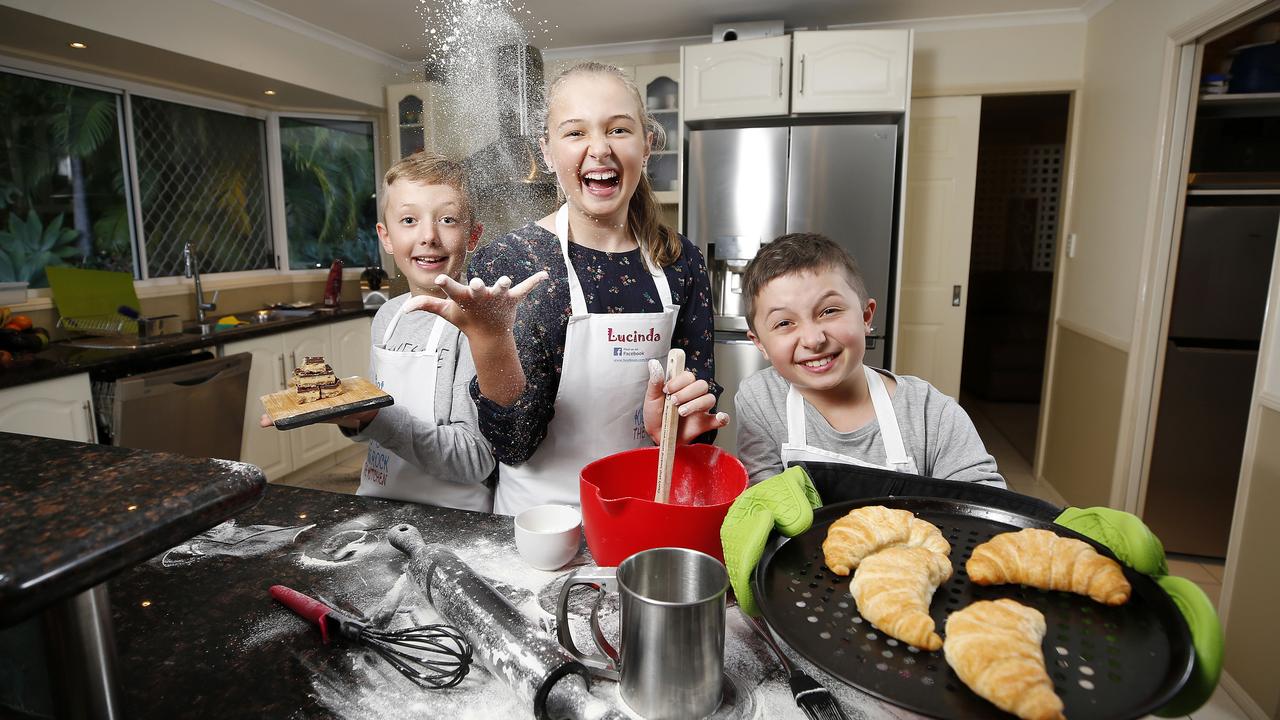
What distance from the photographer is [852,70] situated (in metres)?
3.02

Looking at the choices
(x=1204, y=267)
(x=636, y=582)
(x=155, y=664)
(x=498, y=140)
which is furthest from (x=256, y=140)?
(x=1204, y=267)

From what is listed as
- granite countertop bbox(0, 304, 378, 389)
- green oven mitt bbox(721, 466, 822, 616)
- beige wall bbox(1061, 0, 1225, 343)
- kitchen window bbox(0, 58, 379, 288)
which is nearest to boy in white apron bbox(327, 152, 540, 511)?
green oven mitt bbox(721, 466, 822, 616)

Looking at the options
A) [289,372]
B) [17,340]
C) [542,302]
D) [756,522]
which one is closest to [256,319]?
[289,372]

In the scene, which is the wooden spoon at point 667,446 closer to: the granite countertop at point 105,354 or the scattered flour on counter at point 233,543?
the scattered flour on counter at point 233,543

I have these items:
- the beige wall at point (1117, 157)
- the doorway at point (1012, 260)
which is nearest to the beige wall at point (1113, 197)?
the beige wall at point (1117, 157)

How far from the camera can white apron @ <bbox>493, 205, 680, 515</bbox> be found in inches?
43.3

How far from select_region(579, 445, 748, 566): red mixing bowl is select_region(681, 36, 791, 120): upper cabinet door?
2.60m

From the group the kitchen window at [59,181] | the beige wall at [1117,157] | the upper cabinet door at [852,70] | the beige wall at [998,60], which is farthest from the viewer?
the beige wall at [998,60]

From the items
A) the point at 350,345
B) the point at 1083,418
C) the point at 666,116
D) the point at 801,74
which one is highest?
the point at 801,74

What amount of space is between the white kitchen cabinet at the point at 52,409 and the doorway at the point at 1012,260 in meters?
4.82

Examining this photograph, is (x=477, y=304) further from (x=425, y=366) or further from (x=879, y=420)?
(x=879, y=420)

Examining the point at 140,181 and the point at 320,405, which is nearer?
the point at 320,405

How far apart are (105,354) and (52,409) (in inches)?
11.0

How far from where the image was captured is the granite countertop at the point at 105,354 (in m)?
2.09
